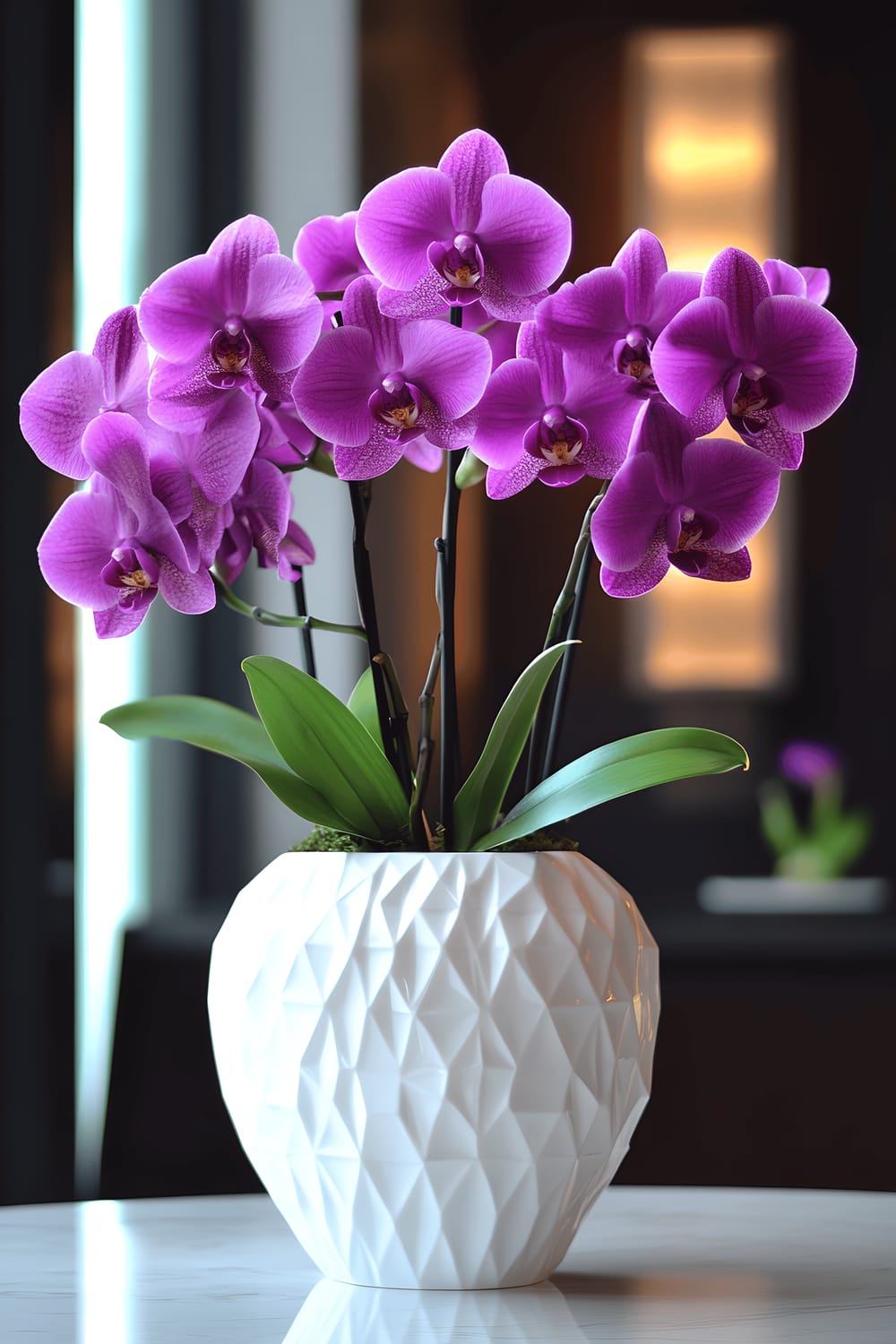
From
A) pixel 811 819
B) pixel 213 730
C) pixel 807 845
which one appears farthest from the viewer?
pixel 811 819

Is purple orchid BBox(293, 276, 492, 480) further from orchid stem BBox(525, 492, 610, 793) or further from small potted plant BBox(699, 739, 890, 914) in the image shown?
small potted plant BBox(699, 739, 890, 914)

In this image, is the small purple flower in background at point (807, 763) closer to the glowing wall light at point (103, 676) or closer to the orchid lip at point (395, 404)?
the glowing wall light at point (103, 676)

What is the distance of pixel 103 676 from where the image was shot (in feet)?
7.53

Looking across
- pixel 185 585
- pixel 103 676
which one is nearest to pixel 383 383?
pixel 185 585

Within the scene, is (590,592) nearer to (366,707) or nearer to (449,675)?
(366,707)

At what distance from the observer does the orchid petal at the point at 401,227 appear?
0.60 m

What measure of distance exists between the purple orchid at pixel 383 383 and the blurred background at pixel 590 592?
1.59m

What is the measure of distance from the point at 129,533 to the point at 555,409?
0.17 m

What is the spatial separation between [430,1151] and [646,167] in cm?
267

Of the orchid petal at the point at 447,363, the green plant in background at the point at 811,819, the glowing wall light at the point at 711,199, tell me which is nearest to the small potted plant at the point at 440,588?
the orchid petal at the point at 447,363

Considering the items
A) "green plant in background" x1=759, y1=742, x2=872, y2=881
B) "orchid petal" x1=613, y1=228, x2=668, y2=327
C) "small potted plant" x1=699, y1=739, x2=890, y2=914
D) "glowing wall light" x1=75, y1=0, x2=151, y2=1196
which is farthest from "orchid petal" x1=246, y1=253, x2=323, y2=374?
"green plant in background" x1=759, y1=742, x2=872, y2=881

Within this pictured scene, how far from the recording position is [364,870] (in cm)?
61

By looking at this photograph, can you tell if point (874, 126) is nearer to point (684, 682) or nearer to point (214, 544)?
point (684, 682)

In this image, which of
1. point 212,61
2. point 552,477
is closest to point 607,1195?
point 552,477
